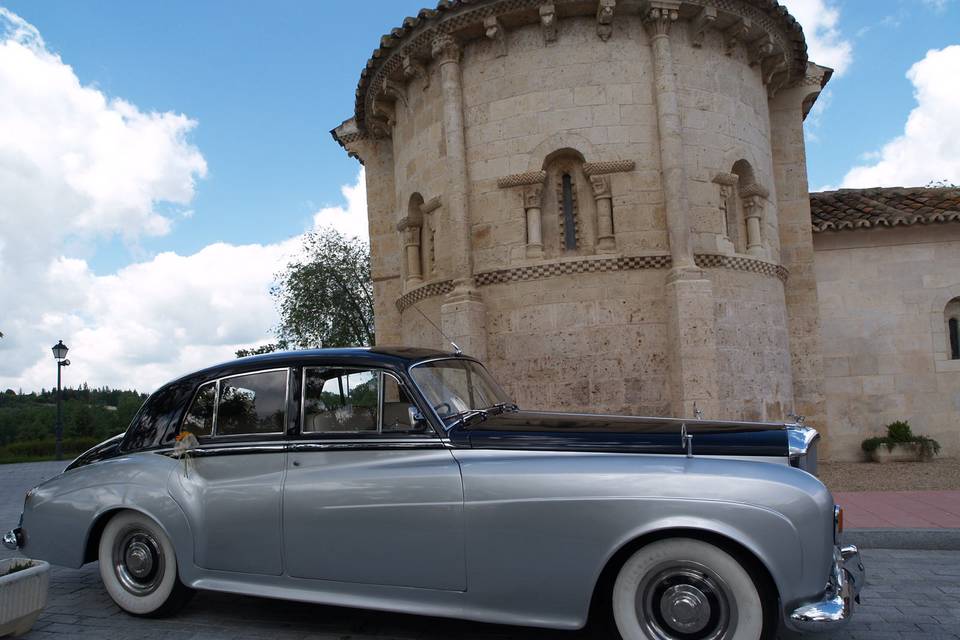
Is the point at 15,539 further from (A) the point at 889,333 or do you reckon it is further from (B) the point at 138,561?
(A) the point at 889,333

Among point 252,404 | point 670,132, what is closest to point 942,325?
point 670,132

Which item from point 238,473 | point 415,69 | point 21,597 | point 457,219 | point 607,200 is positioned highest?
point 415,69

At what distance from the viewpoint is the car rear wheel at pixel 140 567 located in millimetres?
4523

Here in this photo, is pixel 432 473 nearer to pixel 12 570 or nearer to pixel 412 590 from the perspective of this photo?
pixel 412 590

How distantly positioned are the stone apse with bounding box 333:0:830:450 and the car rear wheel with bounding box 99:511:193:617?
637 centimetres

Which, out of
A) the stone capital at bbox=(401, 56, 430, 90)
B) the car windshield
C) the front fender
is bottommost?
the front fender

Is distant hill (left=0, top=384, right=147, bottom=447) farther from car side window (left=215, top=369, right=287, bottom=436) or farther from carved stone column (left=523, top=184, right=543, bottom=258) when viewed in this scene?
car side window (left=215, top=369, right=287, bottom=436)

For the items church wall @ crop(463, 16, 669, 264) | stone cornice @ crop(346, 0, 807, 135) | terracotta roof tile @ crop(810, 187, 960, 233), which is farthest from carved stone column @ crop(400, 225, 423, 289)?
terracotta roof tile @ crop(810, 187, 960, 233)

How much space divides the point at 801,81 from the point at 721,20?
10.7 ft

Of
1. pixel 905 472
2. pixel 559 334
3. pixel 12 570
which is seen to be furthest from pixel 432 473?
pixel 905 472

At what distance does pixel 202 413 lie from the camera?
4.71 metres

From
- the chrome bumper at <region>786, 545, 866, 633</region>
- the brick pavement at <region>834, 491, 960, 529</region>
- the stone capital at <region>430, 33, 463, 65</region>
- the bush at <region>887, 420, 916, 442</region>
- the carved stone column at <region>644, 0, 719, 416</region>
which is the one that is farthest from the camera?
the bush at <region>887, 420, 916, 442</region>

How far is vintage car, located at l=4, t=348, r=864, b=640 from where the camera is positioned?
340cm

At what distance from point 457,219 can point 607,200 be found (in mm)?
2291
